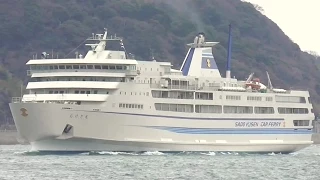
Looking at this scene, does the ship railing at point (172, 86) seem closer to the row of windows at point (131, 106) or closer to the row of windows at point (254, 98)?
the row of windows at point (131, 106)

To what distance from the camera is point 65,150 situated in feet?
204

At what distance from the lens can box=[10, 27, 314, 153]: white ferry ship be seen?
6166 cm

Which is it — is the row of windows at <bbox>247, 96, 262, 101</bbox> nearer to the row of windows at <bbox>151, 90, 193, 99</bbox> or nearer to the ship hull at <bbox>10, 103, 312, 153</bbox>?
the ship hull at <bbox>10, 103, 312, 153</bbox>

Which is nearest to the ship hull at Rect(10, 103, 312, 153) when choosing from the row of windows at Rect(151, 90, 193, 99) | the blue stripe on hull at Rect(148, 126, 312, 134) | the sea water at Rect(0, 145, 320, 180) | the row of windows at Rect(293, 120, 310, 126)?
the blue stripe on hull at Rect(148, 126, 312, 134)

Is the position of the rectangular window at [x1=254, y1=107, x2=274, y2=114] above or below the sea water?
above

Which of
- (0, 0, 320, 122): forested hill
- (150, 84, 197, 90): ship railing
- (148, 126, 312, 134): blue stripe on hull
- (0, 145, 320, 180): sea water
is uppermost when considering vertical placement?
(0, 0, 320, 122): forested hill

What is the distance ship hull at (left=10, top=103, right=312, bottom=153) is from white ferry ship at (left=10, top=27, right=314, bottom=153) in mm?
59

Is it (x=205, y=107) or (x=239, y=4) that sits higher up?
(x=239, y=4)

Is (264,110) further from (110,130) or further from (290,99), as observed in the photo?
(110,130)

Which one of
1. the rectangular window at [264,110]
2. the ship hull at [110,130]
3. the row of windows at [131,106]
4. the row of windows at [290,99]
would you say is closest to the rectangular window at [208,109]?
the ship hull at [110,130]

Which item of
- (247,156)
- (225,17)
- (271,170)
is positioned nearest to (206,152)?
(247,156)

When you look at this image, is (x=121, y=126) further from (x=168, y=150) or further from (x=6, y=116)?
(x=6, y=116)

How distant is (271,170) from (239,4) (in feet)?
419

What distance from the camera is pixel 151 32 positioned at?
155125 mm
